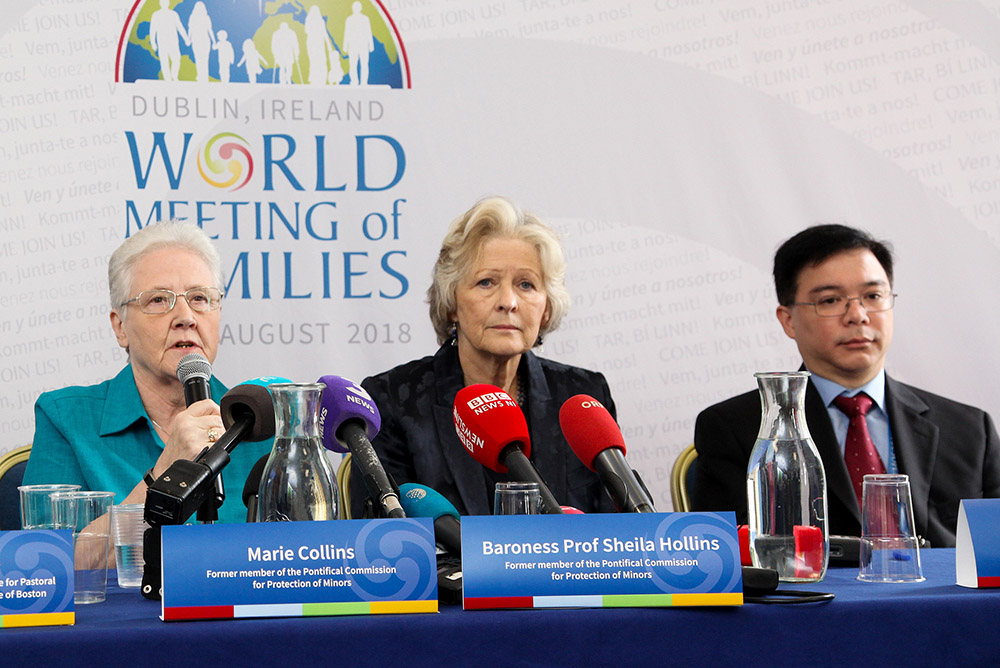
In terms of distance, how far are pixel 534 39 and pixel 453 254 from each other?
79 cm

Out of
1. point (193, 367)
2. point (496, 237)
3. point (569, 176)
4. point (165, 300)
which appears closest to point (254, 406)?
point (193, 367)

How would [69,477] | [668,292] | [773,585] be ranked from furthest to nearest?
[668,292] → [69,477] → [773,585]

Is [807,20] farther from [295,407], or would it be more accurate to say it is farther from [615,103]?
[295,407]

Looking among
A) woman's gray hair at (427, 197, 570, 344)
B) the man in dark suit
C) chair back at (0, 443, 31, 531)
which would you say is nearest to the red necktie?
the man in dark suit

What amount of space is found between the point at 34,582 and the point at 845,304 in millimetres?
2168

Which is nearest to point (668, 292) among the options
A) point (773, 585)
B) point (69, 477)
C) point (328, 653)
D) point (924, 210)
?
point (924, 210)

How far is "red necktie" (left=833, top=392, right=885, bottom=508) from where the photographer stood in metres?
2.50

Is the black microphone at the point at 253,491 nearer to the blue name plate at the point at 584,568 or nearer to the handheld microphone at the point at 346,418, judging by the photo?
the handheld microphone at the point at 346,418

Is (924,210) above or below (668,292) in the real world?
above

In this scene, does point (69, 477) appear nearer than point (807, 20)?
Yes

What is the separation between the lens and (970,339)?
3193mm

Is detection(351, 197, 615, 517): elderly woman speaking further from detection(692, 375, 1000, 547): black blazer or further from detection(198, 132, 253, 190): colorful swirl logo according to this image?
detection(198, 132, 253, 190): colorful swirl logo

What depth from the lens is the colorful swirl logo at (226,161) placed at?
9.77ft

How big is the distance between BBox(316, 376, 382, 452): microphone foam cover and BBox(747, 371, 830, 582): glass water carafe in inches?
21.0
